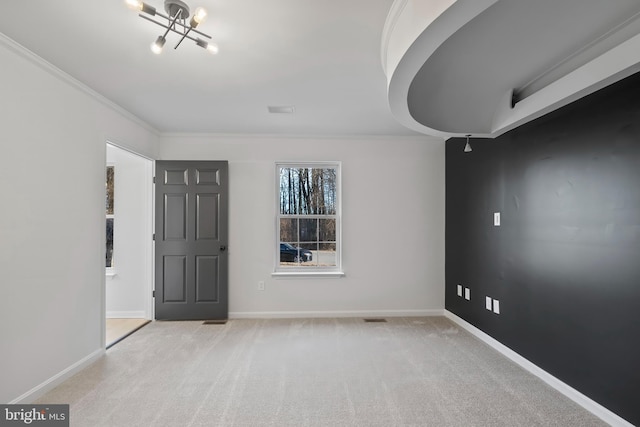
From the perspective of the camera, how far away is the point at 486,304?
143 inches

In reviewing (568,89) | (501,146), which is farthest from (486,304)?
(568,89)

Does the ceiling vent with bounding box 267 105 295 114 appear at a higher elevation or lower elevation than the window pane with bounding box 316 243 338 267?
higher

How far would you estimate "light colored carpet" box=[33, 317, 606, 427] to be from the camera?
2.25 metres

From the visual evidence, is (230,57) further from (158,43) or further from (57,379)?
(57,379)

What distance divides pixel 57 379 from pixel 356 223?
3525 mm

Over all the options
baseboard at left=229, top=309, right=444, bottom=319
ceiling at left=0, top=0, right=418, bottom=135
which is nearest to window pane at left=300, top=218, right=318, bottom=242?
baseboard at left=229, top=309, right=444, bottom=319

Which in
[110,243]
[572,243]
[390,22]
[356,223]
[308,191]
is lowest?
[110,243]

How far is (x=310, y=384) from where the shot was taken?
2701 millimetres

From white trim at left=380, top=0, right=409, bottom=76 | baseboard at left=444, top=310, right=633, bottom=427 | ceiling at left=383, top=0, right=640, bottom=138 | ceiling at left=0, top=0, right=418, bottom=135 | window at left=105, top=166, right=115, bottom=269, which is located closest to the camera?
ceiling at left=383, top=0, right=640, bottom=138

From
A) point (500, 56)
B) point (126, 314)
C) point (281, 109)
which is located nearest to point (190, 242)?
point (126, 314)

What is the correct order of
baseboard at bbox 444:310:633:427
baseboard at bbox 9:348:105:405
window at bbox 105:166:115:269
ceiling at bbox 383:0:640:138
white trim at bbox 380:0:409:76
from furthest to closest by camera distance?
window at bbox 105:166:115:269 → baseboard at bbox 9:348:105:405 → baseboard at bbox 444:310:633:427 → white trim at bbox 380:0:409:76 → ceiling at bbox 383:0:640:138

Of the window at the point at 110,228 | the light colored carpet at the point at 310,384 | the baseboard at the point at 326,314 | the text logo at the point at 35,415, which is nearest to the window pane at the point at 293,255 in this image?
the baseboard at the point at 326,314

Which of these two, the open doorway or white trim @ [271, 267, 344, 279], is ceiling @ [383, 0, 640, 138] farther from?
the open doorway

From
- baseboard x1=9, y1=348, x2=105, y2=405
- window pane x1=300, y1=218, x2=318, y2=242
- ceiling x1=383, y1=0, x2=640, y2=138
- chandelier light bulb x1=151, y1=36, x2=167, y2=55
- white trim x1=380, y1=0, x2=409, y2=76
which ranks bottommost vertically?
baseboard x1=9, y1=348, x2=105, y2=405
